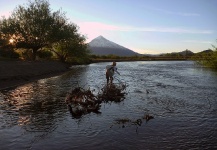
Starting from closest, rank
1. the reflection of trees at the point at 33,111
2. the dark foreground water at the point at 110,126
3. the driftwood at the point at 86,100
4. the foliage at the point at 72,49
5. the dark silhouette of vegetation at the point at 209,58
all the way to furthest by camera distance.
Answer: the dark foreground water at the point at 110,126 → the reflection of trees at the point at 33,111 → the driftwood at the point at 86,100 → the dark silhouette of vegetation at the point at 209,58 → the foliage at the point at 72,49

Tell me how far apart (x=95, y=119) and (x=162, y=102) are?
7.47m

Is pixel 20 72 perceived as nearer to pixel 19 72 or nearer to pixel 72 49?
pixel 19 72

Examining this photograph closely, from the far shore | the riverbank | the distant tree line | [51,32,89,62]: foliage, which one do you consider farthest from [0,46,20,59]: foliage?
the riverbank

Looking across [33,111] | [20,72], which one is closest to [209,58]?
[20,72]

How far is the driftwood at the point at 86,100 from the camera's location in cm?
1723

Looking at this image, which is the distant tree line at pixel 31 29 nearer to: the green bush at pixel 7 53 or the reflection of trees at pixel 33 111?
the green bush at pixel 7 53

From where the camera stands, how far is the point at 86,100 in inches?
724

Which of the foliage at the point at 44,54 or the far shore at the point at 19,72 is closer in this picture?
the far shore at the point at 19,72

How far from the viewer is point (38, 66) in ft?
157

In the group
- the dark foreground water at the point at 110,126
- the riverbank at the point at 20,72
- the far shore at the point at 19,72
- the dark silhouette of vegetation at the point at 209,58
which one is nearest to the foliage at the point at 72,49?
the far shore at the point at 19,72

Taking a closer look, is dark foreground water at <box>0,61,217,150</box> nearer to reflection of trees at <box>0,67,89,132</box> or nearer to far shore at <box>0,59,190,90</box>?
reflection of trees at <box>0,67,89,132</box>

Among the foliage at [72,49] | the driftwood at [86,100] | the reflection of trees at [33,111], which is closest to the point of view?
the reflection of trees at [33,111]

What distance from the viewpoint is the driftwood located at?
17234 millimetres

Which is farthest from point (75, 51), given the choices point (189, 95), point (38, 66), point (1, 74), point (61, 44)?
point (189, 95)
